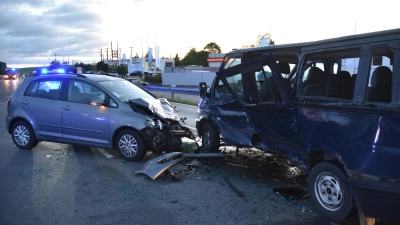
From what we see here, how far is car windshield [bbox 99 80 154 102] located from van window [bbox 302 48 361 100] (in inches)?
152

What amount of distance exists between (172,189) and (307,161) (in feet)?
6.80

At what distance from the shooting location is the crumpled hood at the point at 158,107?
7117 millimetres

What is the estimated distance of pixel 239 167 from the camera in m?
6.61

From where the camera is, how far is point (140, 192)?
5.27 metres

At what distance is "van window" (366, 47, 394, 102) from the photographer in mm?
3812

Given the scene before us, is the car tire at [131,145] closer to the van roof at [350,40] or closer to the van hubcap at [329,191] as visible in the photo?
the van roof at [350,40]

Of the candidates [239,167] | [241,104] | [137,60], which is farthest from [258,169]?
[137,60]

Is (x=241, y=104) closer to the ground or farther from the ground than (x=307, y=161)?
A: farther from the ground

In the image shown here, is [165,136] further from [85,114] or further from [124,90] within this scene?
[85,114]

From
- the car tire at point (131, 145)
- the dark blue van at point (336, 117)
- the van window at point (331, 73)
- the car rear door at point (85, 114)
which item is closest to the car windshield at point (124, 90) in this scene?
the car rear door at point (85, 114)

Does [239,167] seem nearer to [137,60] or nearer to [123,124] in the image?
[123,124]

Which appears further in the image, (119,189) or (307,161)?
(119,189)

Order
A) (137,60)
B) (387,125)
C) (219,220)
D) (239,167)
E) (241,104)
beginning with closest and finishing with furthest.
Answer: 1. (387,125)
2. (219,220)
3. (241,104)
4. (239,167)
5. (137,60)

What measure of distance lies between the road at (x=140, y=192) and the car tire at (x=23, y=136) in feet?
1.54
